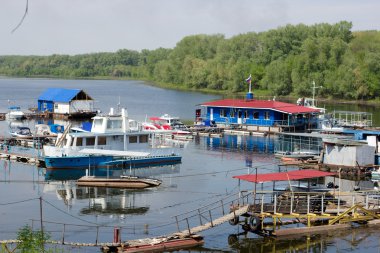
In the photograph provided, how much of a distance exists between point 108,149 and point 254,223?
79.5 feet

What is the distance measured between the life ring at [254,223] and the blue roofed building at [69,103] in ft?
223

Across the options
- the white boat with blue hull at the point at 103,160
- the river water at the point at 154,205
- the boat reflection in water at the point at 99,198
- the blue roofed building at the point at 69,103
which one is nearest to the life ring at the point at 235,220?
the river water at the point at 154,205

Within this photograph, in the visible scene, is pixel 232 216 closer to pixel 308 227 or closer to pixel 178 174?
pixel 308 227

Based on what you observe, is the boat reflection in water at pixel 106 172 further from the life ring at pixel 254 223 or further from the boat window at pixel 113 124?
the life ring at pixel 254 223

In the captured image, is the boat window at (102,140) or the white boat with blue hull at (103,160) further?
the boat window at (102,140)

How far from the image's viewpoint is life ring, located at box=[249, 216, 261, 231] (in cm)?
3209

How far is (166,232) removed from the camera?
109 feet

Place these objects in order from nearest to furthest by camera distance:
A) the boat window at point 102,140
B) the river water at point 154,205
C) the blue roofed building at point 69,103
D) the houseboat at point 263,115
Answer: the river water at point 154,205
the boat window at point 102,140
the houseboat at point 263,115
the blue roofed building at point 69,103

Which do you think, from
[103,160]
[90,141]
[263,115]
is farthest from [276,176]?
[263,115]

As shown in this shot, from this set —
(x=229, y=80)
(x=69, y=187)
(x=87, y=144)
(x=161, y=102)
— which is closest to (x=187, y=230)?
(x=69, y=187)

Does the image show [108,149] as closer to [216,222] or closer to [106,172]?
[106,172]

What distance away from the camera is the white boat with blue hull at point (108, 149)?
5125 centimetres

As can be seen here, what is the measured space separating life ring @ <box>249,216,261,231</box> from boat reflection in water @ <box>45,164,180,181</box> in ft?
60.6

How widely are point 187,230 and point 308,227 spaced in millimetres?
5942
